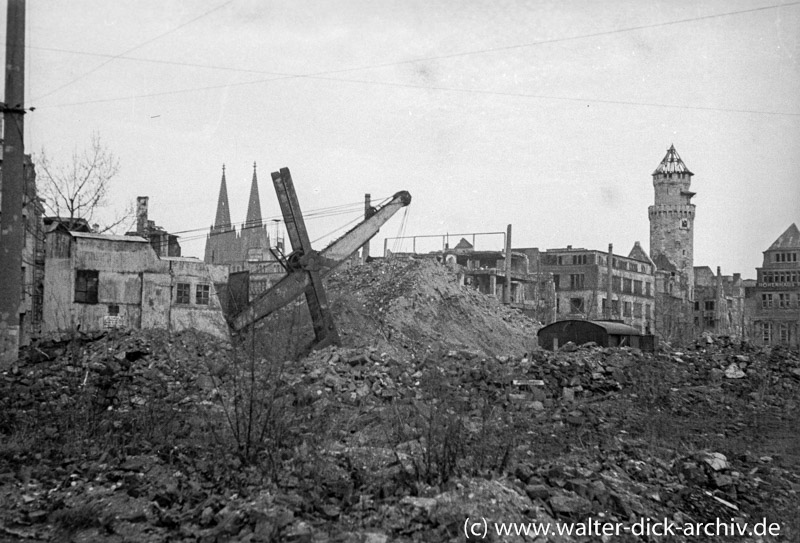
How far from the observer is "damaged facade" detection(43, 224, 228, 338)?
22438 mm

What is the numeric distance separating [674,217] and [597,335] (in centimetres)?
5532

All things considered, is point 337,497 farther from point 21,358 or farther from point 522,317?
point 522,317

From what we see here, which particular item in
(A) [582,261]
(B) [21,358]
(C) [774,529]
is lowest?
(C) [774,529]

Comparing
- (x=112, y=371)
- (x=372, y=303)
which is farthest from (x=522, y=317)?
(x=112, y=371)

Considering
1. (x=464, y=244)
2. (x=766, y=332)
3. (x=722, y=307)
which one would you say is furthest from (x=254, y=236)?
(x=766, y=332)

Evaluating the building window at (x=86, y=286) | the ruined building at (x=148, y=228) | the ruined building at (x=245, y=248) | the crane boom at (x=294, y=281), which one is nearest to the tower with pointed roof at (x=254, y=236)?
the ruined building at (x=245, y=248)

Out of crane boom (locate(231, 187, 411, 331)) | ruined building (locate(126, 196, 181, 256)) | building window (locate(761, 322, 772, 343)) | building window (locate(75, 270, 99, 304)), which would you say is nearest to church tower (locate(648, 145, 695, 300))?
building window (locate(761, 322, 772, 343))

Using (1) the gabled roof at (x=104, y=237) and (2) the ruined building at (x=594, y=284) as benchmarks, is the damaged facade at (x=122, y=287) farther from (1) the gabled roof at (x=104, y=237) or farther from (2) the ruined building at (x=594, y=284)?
(2) the ruined building at (x=594, y=284)

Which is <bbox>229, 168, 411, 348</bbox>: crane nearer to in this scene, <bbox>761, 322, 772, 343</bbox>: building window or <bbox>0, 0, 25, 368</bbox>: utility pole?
<bbox>0, 0, 25, 368</bbox>: utility pole

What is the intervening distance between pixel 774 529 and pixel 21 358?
1298 centimetres

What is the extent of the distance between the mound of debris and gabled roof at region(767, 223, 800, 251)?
44029 mm

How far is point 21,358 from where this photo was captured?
1490 cm

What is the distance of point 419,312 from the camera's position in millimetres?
25844

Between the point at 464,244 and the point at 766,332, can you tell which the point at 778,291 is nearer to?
the point at 766,332
